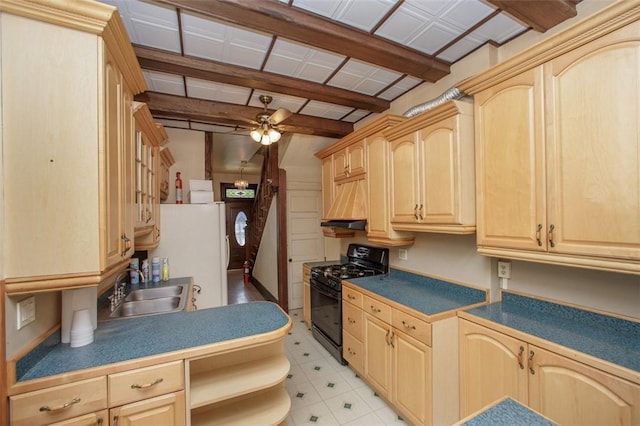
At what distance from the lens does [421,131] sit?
225cm

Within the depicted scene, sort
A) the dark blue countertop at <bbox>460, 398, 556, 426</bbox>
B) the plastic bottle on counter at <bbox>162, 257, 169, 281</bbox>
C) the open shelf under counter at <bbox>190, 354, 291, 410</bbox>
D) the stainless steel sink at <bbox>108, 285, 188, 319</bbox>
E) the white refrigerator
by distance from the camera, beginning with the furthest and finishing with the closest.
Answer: the white refrigerator
the plastic bottle on counter at <bbox>162, 257, 169, 281</bbox>
the stainless steel sink at <bbox>108, 285, 188, 319</bbox>
the open shelf under counter at <bbox>190, 354, 291, 410</bbox>
the dark blue countertop at <bbox>460, 398, 556, 426</bbox>

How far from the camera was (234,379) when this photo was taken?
1.52 m

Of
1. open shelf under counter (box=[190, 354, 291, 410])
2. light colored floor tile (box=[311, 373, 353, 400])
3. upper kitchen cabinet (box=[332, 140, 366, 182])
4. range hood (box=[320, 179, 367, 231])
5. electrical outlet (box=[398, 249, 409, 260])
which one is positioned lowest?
light colored floor tile (box=[311, 373, 353, 400])

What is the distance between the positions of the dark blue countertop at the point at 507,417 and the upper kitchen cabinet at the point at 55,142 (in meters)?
1.51

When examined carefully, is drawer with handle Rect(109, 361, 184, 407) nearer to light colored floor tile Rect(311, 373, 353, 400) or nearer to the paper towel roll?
the paper towel roll

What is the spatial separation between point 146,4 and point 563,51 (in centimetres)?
232

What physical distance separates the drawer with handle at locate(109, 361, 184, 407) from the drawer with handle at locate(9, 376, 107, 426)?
39mm

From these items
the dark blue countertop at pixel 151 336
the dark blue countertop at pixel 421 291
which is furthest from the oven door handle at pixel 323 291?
the dark blue countertop at pixel 151 336

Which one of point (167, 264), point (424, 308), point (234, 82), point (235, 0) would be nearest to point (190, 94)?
point (234, 82)

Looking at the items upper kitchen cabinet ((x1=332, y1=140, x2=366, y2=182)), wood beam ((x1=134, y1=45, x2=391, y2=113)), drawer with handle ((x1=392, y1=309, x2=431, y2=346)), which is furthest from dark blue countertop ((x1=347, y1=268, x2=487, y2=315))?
wood beam ((x1=134, y1=45, x2=391, y2=113))

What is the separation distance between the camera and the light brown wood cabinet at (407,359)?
1.82m

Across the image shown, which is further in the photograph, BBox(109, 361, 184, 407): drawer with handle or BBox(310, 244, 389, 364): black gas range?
BBox(310, 244, 389, 364): black gas range

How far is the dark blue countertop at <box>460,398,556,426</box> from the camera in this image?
2.78 feet

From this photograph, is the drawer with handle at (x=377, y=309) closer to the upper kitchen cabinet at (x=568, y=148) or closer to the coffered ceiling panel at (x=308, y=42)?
the upper kitchen cabinet at (x=568, y=148)
